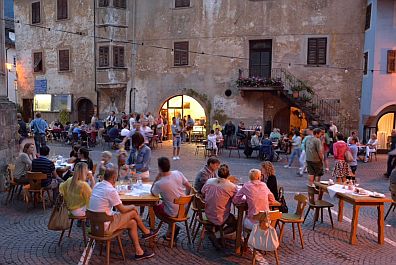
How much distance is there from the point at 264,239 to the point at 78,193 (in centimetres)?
318

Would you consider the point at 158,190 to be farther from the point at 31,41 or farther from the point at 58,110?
the point at 31,41

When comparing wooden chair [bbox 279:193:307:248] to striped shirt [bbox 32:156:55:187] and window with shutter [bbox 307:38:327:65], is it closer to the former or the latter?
striped shirt [bbox 32:156:55:187]

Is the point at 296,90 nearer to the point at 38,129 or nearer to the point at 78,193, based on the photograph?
the point at 38,129

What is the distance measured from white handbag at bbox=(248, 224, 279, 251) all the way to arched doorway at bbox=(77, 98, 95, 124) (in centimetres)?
2124

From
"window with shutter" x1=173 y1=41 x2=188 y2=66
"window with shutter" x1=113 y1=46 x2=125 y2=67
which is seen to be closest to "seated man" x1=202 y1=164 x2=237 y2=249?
"window with shutter" x1=173 y1=41 x2=188 y2=66

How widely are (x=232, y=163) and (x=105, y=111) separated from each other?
1201cm

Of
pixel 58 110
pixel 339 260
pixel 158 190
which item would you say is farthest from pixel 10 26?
pixel 339 260

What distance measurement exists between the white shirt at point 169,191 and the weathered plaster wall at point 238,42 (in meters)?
15.5

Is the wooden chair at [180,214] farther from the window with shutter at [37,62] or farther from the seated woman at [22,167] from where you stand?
the window with shutter at [37,62]

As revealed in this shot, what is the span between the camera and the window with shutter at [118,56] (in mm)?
23234

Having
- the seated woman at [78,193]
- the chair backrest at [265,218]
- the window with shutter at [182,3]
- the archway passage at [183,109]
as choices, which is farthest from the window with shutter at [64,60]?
the chair backrest at [265,218]

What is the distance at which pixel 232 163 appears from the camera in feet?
50.7

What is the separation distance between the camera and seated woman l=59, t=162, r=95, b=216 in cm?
638

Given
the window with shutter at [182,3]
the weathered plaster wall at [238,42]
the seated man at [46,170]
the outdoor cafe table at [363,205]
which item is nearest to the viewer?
the outdoor cafe table at [363,205]
